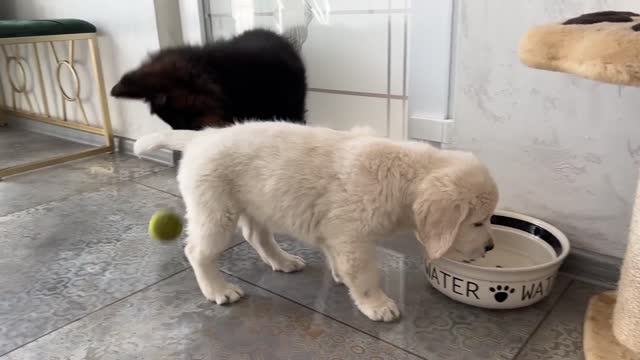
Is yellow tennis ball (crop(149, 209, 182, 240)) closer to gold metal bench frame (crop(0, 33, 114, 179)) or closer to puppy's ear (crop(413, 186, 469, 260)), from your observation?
puppy's ear (crop(413, 186, 469, 260))

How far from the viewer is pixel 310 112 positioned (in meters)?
2.15

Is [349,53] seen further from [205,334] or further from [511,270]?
[205,334]

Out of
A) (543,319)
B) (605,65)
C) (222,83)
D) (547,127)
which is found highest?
(605,65)

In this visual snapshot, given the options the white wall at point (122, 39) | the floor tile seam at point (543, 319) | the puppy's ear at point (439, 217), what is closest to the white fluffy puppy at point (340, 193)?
the puppy's ear at point (439, 217)

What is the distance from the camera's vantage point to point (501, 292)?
1.32 m

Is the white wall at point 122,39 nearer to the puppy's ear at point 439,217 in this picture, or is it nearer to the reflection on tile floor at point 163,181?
the reflection on tile floor at point 163,181

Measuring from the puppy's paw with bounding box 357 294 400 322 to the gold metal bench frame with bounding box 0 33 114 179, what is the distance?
6.99ft

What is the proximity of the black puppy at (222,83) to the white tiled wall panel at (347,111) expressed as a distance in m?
0.17

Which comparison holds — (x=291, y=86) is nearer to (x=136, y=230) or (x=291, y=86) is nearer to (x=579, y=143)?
(x=136, y=230)

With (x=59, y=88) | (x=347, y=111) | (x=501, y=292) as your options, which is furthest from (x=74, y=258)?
(x=59, y=88)

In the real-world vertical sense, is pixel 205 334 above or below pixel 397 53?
below

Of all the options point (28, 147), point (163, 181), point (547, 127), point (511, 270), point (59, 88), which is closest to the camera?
point (511, 270)

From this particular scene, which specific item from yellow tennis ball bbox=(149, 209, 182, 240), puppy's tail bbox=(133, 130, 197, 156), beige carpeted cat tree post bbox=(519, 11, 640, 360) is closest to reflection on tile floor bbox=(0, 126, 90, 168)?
yellow tennis ball bbox=(149, 209, 182, 240)

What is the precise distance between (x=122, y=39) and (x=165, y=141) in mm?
1626
